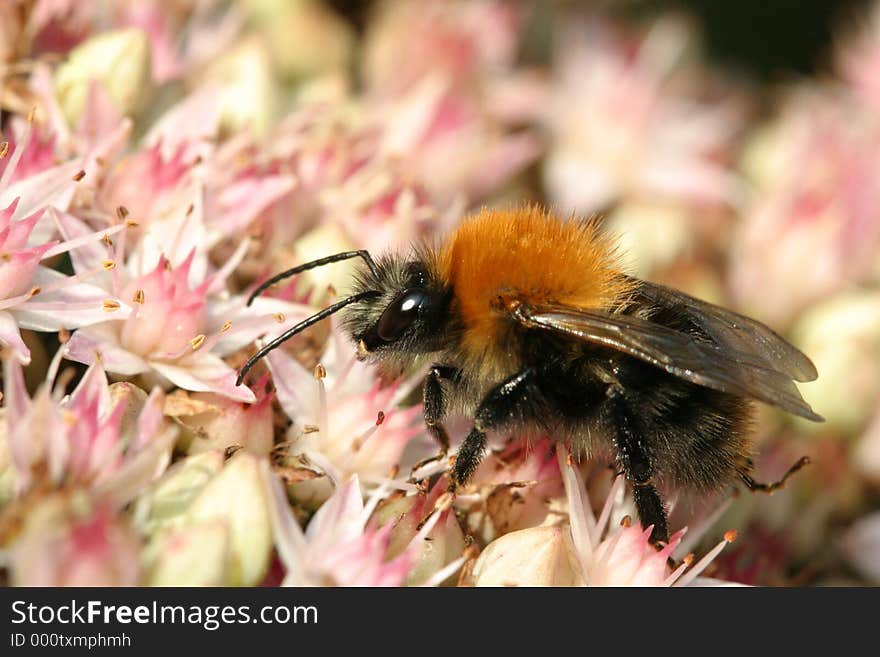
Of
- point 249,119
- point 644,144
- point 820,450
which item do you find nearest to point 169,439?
point 249,119

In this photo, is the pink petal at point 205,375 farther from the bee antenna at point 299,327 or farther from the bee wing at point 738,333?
the bee wing at point 738,333

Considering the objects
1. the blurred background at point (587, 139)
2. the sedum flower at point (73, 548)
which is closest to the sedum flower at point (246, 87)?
the blurred background at point (587, 139)

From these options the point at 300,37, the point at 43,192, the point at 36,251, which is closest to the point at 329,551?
the point at 36,251

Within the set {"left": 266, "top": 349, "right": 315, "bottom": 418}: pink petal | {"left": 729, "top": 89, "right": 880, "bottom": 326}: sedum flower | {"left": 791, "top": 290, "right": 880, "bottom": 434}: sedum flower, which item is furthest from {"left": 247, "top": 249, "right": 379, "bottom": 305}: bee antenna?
{"left": 729, "top": 89, "right": 880, "bottom": 326}: sedum flower

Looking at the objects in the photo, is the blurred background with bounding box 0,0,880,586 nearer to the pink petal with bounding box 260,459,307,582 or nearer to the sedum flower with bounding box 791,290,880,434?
the sedum flower with bounding box 791,290,880,434

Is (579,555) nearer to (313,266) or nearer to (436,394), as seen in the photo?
(436,394)

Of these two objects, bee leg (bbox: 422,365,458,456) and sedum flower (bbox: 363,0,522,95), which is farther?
sedum flower (bbox: 363,0,522,95)
